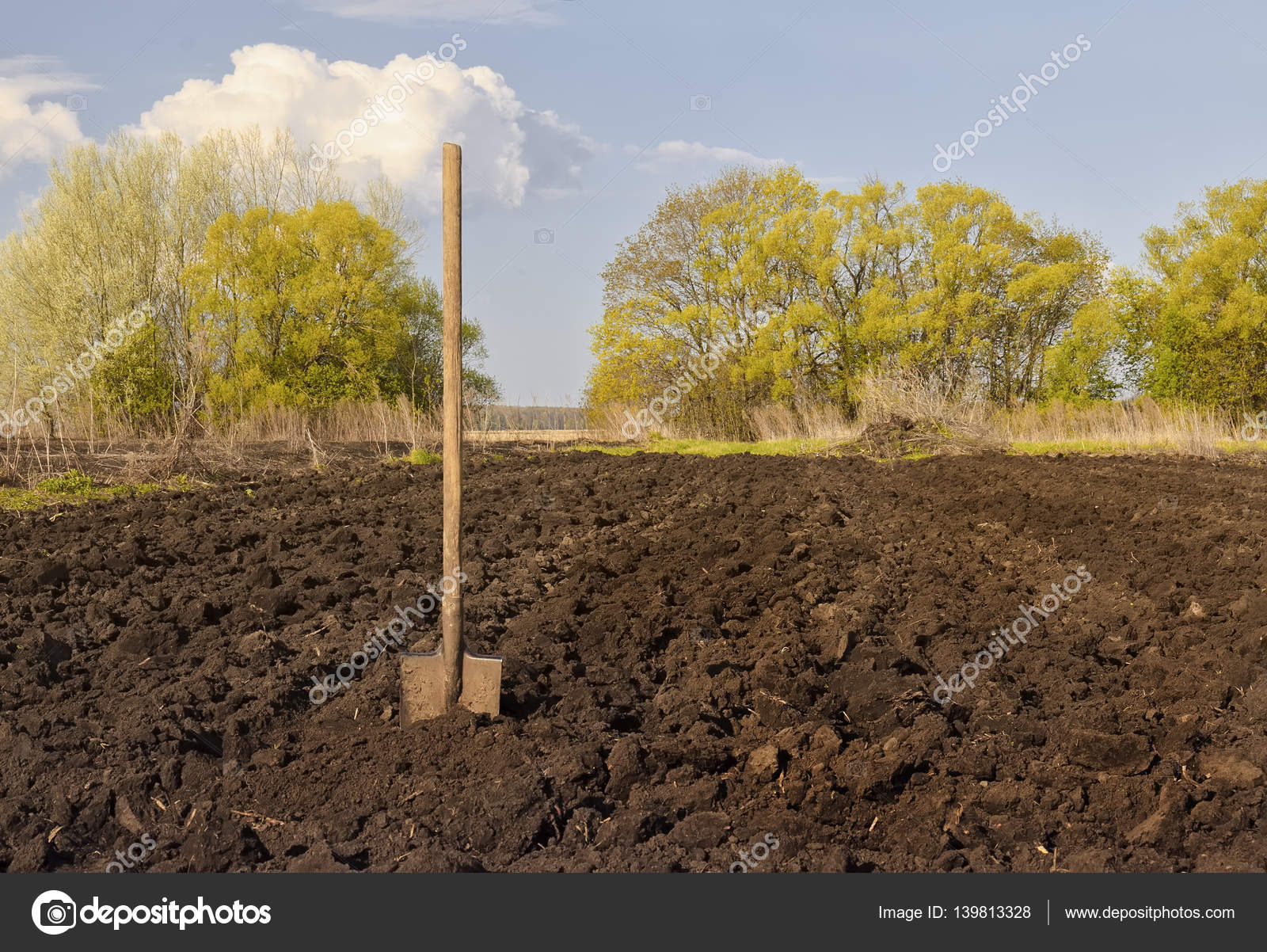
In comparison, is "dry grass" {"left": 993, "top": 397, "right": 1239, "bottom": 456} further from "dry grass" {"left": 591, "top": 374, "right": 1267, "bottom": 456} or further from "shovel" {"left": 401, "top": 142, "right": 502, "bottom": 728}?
"shovel" {"left": 401, "top": 142, "right": 502, "bottom": 728}

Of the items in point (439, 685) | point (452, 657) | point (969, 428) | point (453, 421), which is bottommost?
point (439, 685)

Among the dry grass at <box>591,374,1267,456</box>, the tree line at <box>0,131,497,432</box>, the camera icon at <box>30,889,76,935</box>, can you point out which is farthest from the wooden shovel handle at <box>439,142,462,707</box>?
the tree line at <box>0,131,497,432</box>

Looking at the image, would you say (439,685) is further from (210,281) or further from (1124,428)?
(210,281)

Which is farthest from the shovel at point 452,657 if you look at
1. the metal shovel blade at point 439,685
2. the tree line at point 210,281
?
the tree line at point 210,281

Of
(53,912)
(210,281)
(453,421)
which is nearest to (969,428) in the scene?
(453,421)

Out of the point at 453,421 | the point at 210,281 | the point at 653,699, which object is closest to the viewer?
the point at 453,421

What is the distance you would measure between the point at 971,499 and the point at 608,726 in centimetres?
632

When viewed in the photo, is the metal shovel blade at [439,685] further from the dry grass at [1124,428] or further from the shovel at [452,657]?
the dry grass at [1124,428]

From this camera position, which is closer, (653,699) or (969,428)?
(653,699)

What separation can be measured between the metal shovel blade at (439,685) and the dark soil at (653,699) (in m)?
0.15

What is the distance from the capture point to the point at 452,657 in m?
4.30

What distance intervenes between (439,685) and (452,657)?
0.46ft

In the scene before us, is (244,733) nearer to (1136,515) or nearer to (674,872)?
(674,872)

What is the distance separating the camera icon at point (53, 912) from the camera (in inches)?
116
